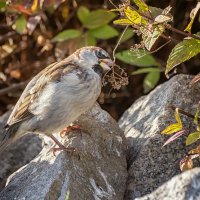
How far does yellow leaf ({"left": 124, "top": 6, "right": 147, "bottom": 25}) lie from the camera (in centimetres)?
287

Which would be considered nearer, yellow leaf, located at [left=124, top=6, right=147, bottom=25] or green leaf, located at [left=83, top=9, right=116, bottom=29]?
yellow leaf, located at [left=124, top=6, right=147, bottom=25]

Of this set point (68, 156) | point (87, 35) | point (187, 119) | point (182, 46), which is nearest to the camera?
point (182, 46)

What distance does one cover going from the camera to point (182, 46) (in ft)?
9.91

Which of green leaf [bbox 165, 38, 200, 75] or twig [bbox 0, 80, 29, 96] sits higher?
green leaf [bbox 165, 38, 200, 75]

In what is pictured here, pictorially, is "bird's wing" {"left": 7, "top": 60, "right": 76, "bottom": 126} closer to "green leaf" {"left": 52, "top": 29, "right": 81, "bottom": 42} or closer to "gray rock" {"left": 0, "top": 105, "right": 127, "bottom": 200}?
"gray rock" {"left": 0, "top": 105, "right": 127, "bottom": 200}

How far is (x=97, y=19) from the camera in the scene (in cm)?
462

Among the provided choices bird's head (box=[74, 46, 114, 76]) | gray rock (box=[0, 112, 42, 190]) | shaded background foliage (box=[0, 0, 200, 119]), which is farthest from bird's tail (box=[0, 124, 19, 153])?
shaded background foliage (box=[0, 0, 200, 119])

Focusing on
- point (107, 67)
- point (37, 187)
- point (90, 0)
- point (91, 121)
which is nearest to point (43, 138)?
point (91, 121)

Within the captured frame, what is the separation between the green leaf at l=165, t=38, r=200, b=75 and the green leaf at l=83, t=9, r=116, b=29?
1.60m

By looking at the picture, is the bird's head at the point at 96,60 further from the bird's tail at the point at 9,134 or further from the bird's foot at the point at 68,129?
the bird's tail at the point at 9,134

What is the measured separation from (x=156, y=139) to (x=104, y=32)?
4.51 feet

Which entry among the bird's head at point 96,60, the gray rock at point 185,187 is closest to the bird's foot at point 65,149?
the bird's head at point 96,60

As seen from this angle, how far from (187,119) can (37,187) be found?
1002 mm

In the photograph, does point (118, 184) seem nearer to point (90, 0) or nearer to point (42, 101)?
point (42, 101)
